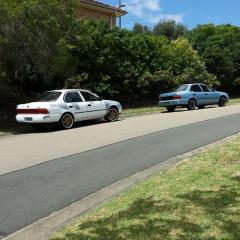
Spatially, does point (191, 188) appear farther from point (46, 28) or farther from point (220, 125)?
point (46, 28)

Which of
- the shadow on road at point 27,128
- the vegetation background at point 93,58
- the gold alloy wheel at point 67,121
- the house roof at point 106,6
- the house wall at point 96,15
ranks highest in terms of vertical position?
the house roof at point 106,6

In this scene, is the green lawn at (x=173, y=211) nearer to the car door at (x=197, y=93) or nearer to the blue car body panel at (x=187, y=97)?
the blue car body panel at (x=187, y=97)

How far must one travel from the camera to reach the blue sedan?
29047mm

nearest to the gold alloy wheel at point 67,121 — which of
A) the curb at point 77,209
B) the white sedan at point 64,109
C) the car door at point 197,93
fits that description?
the white sedan at point 64,109

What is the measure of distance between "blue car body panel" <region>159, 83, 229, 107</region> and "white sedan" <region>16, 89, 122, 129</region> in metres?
Result: 6.98

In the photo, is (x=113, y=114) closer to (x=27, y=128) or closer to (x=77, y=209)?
(x=27, y=128)

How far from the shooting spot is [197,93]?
98.2ft

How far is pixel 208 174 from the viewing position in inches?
370

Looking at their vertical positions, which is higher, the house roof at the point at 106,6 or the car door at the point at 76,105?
the house roof at the point at 106,6

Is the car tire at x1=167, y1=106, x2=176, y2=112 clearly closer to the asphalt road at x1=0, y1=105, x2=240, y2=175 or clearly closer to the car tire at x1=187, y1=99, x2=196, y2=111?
the car tire at x1=187, y1=99, x2=196, y2=111

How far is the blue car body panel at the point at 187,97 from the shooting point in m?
29.0

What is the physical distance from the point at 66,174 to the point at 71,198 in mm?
2072

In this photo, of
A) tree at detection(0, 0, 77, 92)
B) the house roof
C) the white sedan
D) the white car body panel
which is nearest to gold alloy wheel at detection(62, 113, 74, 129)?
the white sedan

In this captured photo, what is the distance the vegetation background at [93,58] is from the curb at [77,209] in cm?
1041
